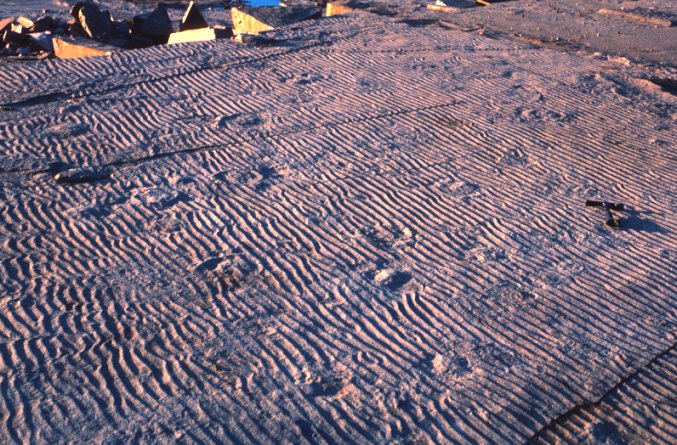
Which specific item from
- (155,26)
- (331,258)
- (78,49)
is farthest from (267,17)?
(331,258)

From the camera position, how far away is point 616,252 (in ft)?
18.6

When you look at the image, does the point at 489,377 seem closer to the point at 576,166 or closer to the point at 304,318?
the point at 304,318

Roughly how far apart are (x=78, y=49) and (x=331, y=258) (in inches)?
266

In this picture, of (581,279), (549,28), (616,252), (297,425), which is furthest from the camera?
(549,28)

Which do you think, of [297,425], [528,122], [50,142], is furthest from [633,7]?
[297,425]

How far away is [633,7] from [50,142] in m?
11.8

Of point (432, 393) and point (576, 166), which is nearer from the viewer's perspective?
point (432, 393)

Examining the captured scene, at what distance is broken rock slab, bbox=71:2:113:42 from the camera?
11696 millimetres

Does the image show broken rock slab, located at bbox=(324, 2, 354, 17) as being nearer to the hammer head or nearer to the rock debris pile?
the rock debris pile

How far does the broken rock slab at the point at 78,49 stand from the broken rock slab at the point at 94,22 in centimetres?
59

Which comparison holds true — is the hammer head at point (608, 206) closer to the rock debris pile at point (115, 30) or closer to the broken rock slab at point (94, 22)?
the rock debris pile at point (115, 30)

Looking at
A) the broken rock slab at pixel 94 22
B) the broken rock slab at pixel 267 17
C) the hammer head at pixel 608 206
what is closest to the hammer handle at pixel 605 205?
the hammer head at pixel 608 206

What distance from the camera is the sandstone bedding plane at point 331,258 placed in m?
4.10

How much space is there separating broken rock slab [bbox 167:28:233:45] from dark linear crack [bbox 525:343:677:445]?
26.5 ft
